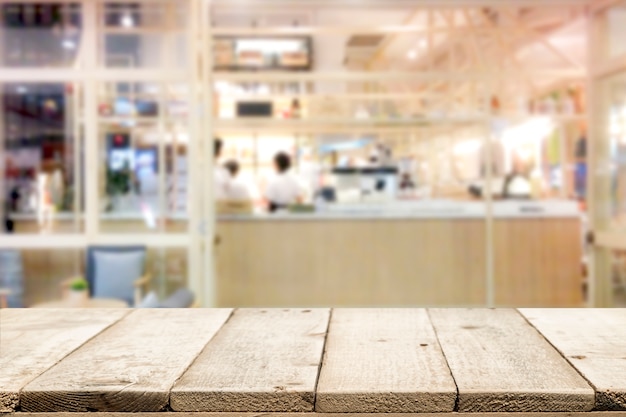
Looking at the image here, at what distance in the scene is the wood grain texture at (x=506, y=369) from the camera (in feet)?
2.65

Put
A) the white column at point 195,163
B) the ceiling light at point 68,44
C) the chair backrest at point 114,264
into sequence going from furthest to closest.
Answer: the ceiling light at point 68,44 < the chair backrest at point 114,264 < the white column at point 195,163

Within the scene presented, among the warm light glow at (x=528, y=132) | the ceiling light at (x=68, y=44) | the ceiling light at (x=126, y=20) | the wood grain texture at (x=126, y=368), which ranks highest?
the ceiling light at (x=126, y=20)

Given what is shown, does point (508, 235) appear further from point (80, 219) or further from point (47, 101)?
point (47, 101)

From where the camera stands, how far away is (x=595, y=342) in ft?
3.36

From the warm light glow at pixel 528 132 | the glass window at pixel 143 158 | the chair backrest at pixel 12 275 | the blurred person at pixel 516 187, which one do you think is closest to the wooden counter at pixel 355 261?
the blurred person at pixel 516 187

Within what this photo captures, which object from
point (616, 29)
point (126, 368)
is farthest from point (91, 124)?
point (126, 368)

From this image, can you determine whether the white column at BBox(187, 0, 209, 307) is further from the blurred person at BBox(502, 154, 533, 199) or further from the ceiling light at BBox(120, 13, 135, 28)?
the blurred person at BBox(502, 154, 533, 199)

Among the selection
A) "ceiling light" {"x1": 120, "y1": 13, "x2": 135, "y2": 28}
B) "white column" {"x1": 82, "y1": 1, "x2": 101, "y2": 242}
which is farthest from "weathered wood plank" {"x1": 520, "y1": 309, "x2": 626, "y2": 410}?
"ceiling light" {"x1": 120, "y1": 13, "x2": 135, "y2": 28}

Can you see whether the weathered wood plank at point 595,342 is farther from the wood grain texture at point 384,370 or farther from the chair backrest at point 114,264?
the chair backrest at point 114,264

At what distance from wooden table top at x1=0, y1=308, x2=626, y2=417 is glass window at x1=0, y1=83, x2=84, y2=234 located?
494 centimetres

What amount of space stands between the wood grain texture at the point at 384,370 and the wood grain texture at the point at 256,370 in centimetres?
2

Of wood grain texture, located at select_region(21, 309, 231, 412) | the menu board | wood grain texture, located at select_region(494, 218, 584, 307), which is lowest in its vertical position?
wood grain texture, located at select_region(494, 218, 584, 307)

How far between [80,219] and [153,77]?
4.49 feet

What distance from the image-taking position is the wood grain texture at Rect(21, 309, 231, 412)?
831 millimetres
